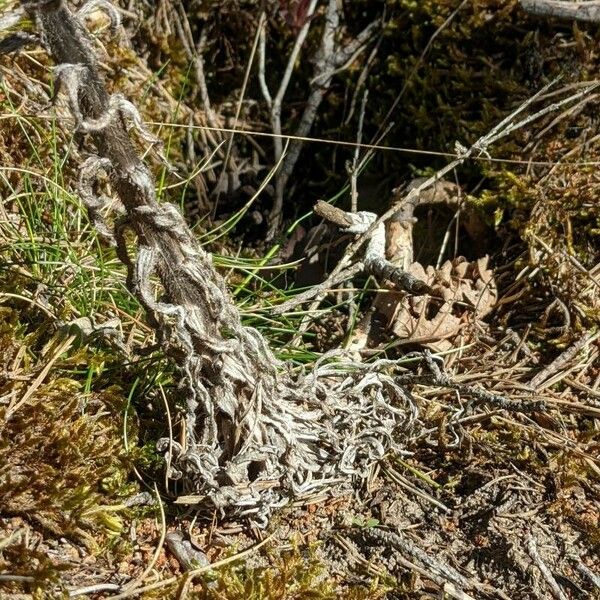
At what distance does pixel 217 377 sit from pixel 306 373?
55 cm

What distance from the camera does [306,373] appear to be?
→ 2.44 m

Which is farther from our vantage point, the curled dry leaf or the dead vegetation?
the curled dry leaf

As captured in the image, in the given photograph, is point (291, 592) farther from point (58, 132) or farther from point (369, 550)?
point (58, 132)

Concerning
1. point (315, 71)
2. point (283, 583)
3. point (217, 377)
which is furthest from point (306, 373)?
point (315, 71)

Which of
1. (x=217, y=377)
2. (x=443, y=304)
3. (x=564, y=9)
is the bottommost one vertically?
(x=443, y=304)

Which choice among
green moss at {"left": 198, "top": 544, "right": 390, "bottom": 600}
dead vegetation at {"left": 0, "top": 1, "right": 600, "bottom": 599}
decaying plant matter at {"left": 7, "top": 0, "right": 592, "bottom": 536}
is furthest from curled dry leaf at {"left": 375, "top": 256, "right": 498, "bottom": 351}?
green moss at {"left": 198, "top": 544, "right": 390, "bottom": 600}

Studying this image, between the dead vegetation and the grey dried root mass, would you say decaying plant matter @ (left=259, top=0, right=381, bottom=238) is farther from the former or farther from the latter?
the grey dried root mass

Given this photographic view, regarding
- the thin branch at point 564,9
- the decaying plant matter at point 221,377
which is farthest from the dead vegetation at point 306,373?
the thin branch at point 564,9

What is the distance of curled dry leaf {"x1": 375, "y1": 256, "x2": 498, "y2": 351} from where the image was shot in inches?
103

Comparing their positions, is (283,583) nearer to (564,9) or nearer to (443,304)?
(443,304)

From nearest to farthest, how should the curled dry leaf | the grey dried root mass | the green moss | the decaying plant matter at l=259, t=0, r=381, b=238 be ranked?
the grey dried root mass → the green moss → the curled dry leaf → the decaying plant matter at l=259, t=0, r=381, b=238

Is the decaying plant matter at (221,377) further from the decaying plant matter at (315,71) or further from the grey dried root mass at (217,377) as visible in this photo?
the decaying plant matter at (315,71)

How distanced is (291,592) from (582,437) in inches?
41.5

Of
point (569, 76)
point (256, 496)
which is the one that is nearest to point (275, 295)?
point (256, 496)
